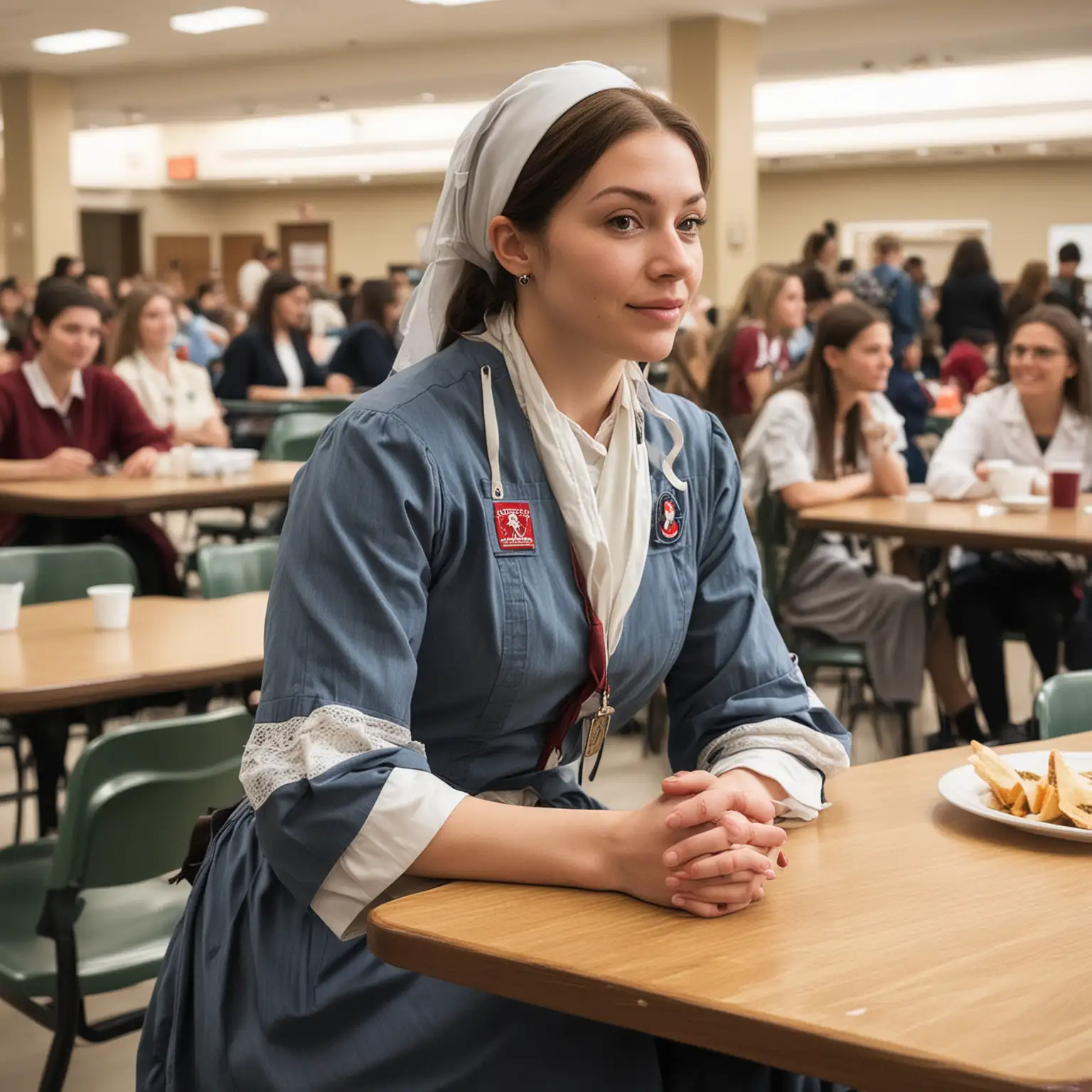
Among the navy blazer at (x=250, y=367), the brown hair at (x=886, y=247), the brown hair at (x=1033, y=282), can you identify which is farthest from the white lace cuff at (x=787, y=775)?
the brown hair at (x=886, y=247)

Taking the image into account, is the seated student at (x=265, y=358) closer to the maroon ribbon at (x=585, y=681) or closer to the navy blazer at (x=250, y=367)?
the navy blazer at (x=250, y=367)

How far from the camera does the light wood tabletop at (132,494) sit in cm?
442

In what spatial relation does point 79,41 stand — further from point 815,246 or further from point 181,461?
point 181,461

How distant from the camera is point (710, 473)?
5.42 feet

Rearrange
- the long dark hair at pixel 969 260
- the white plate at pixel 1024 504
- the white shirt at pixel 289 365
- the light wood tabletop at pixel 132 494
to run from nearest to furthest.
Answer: the white plate at pixel 1024 504 < the light wood tabletop at pixel 132 494 < the white shirt at pixel 289 365 < the long dark hair at pixel 969 260

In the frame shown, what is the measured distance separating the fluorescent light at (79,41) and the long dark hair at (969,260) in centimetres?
660

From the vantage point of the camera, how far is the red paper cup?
13.4 feet

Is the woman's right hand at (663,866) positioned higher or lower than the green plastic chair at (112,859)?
higher

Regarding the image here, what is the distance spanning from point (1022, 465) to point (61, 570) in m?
2.74

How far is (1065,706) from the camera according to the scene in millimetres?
2080

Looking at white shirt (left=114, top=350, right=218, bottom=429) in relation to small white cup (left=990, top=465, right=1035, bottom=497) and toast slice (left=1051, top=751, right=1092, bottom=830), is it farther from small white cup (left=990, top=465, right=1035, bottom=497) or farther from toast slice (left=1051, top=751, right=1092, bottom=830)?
toast slice (left=1051, top=751, right=1092, bottom=830)

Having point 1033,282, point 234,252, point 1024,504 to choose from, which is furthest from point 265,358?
point 234,252

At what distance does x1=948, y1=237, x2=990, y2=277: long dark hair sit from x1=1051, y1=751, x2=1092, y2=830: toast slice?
9252mm

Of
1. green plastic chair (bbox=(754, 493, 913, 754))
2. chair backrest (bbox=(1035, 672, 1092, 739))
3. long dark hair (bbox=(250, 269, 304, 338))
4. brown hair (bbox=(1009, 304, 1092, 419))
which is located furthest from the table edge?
long dark hair (bbox=(250, 269, 304, 338))
